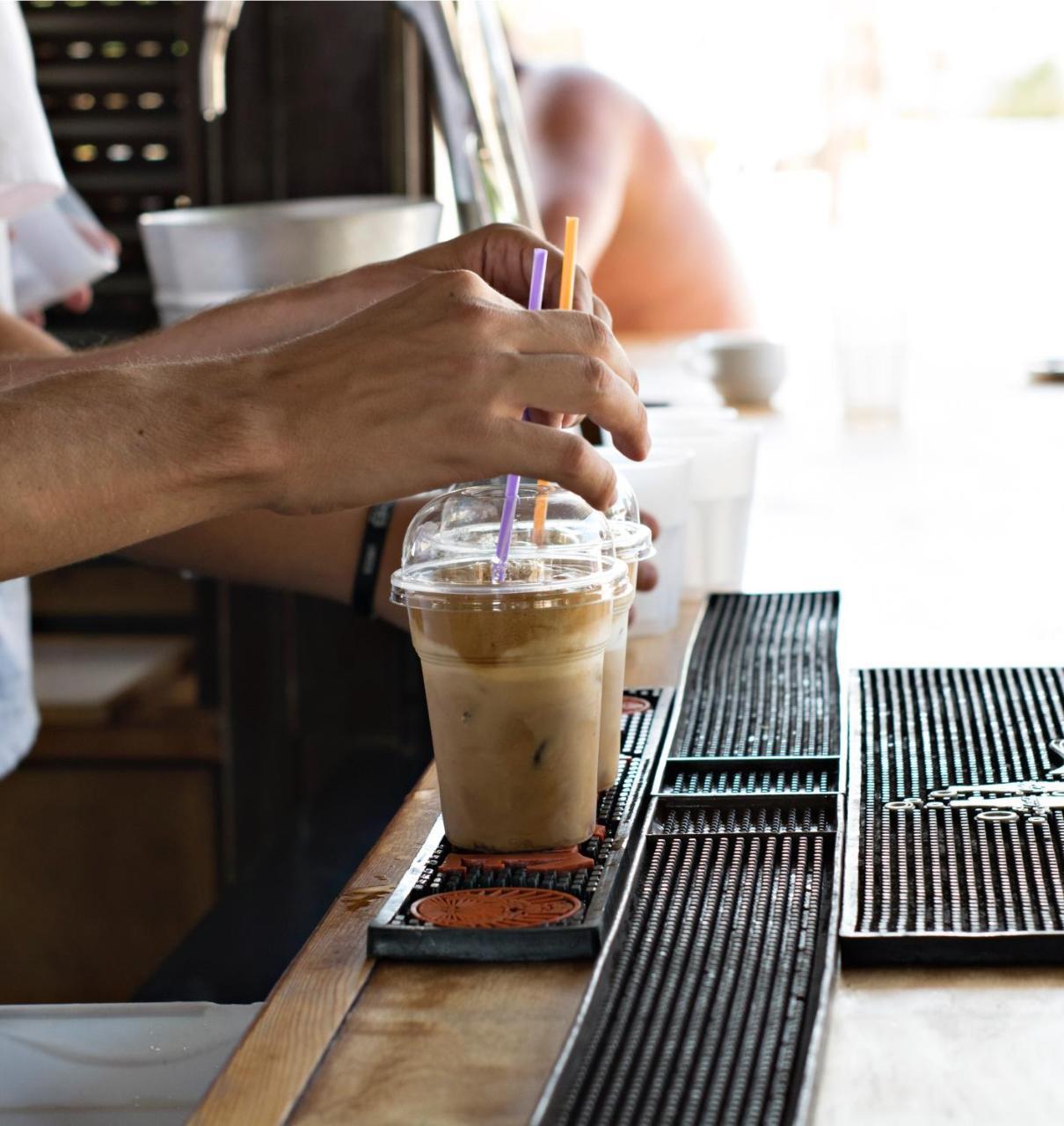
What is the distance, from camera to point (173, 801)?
8.83ft

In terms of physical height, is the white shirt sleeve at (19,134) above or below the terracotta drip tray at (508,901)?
above

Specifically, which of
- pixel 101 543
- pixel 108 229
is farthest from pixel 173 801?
pixel 101 543

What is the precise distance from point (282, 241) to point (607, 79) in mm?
1735

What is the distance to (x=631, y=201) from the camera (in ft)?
11.1

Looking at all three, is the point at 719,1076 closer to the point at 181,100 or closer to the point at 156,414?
the point at 156,414

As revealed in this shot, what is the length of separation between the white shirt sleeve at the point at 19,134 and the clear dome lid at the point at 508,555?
1070 millimetres

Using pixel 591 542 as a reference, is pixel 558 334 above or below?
above

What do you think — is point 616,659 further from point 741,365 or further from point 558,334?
point 741,365

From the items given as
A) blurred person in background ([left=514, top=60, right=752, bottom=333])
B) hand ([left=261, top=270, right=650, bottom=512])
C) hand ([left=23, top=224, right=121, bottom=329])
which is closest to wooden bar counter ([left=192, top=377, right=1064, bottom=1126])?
hand ([left=261, top=270, right=650, bottom=512])

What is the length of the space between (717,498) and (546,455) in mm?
701

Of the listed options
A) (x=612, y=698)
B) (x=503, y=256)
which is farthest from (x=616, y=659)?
(x=503, y=256)

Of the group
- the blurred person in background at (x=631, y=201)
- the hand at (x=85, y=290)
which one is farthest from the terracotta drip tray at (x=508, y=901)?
the blurred person in background at (x=631, y=201)

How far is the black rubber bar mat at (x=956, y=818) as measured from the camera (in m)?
0.74

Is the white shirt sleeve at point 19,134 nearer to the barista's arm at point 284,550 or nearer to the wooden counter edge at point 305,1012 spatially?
the barista's arm at point 284,550
